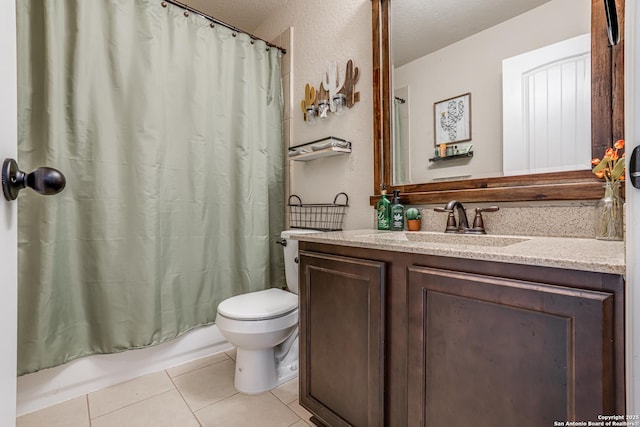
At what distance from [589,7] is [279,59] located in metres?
1.78

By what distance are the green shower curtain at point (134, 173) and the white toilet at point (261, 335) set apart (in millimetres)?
416

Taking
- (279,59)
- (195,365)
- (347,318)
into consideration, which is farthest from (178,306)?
(279,59)

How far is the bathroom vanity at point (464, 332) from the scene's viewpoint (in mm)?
622

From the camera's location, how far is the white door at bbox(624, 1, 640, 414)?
1.22 ft

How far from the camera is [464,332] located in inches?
31.2

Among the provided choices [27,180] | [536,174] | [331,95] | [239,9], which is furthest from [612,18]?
[239,9]

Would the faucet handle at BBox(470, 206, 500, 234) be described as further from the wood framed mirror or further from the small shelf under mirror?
the small shelf under mirror

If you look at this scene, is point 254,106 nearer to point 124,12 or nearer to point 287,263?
point 124,12

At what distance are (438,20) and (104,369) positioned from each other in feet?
7.90

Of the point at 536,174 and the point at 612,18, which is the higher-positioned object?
the point at 612,18

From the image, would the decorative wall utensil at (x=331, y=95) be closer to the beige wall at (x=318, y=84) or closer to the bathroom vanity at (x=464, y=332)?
the beige wall at (x=318, y=84)

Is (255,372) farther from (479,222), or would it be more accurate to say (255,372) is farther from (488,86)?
(488,86)

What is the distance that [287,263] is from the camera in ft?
6.09

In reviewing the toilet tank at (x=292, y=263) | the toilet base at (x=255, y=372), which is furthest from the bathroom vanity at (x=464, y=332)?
the toilet tank at (x=292, y=263)
